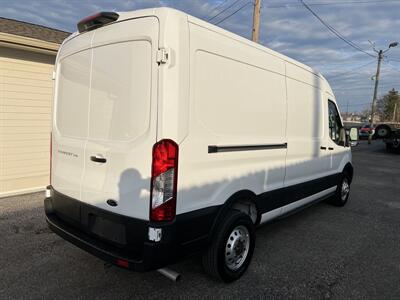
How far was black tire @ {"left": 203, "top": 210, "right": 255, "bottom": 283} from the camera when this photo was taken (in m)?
3.21

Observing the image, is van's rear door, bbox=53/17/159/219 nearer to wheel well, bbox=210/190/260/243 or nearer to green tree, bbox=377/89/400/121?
wheel well, bbox=210/190/260/243

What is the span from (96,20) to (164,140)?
1469mm

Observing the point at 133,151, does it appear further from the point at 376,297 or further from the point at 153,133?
the point at 376,297

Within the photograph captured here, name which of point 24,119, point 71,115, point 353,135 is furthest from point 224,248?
point 24,119

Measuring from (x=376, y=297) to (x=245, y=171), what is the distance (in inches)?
70.7

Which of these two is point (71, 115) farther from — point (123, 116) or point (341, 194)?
point (341, 194)

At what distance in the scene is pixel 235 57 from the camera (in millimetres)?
3299

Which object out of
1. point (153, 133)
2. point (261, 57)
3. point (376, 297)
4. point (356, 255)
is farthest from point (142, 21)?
point (356, 255)

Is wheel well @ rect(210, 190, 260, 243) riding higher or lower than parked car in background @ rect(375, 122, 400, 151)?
lower

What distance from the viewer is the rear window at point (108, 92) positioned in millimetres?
2733

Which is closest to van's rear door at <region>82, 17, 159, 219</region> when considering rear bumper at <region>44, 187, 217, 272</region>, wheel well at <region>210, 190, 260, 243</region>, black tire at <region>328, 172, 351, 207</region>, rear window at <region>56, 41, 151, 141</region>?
rear window at <region>56, 41, 151, 141</region>

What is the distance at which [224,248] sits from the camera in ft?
10.8

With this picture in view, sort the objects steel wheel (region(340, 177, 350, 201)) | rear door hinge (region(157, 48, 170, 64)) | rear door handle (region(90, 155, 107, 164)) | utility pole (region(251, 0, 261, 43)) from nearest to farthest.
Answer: rear door hinge (region(157, 48, 170, 64)), rear door handle (region(90, 155, 107, 164)), steel wheel (region(340, 177, 350, 201)), utility pole (region(251, 0, 261, 43))

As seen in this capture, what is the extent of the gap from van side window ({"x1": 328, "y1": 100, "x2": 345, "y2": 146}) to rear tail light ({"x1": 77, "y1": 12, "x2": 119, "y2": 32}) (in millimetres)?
3968
